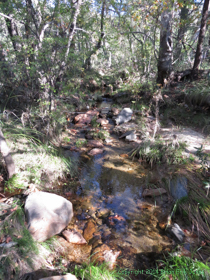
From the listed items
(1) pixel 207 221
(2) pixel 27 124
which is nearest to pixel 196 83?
(1) pixel 207 221

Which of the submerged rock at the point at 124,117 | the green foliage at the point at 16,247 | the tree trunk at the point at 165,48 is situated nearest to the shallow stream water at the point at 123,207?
the green foliage at the point at 16,247

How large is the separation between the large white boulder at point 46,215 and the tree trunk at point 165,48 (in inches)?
284

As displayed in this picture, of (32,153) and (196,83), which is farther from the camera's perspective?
(196,83)

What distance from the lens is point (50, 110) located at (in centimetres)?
468

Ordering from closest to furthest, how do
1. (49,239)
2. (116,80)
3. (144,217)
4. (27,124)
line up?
(49,239) < (144,217) < (27,124) < (116,80)

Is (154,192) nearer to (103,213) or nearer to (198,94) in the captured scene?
(103,213)

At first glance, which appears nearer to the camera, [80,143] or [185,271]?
[185,271]

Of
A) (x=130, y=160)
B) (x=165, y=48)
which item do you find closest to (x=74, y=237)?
(x=130, y=160)

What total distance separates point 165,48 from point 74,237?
7893 mm

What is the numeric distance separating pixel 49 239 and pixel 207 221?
8.25 feet

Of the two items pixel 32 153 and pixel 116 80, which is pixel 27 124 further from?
pixel 116 80

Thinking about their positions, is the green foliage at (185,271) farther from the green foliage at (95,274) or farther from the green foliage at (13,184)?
the green foliage at (13,184)

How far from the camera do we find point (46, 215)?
271 centimetres

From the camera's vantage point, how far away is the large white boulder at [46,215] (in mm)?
2551
